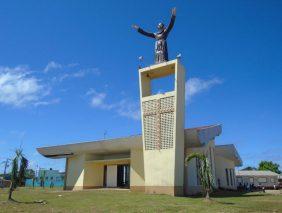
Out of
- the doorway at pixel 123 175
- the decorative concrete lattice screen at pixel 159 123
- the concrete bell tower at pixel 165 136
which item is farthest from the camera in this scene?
the doorway at pixel 123 175

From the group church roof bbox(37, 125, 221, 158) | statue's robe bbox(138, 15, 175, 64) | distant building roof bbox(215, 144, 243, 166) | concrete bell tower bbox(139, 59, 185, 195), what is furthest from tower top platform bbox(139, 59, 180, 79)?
distant building roof bbox(215, 144, 243, 166)

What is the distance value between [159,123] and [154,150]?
270 centimetres

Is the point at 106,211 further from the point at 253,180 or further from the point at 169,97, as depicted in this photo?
the point at 253,180

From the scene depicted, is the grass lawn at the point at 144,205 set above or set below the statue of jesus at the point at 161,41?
below

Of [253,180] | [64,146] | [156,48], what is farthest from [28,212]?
[253,180]

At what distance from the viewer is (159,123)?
33375 millimetres

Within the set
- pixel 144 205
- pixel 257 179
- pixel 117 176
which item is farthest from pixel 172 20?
pixel 257 179

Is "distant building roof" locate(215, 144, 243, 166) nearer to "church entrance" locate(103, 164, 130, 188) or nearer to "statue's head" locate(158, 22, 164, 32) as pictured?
"church entrance" locate(103, 164, 130, 188)

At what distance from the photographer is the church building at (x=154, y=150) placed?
32.4 meters

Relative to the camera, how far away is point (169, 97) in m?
33.2

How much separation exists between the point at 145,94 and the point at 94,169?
49.6ft

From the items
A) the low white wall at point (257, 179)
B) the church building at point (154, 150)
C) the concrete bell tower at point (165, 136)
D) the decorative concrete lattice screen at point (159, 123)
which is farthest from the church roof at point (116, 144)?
the low white wall at point (257, 179)

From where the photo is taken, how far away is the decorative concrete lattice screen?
107 ft

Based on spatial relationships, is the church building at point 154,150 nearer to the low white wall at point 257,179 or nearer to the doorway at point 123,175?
the doorway at point 123,175
